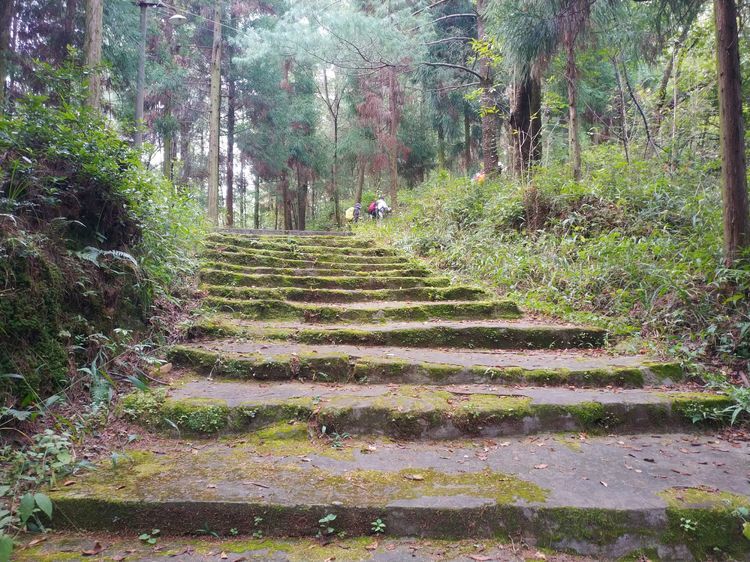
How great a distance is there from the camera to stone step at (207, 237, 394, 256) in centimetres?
641

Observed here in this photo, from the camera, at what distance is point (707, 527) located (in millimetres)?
1900

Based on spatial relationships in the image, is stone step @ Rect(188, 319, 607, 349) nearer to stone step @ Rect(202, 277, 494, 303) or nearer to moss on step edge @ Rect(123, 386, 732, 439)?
stone step @ Rect(202, 277, 494, 303)

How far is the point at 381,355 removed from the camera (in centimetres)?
362

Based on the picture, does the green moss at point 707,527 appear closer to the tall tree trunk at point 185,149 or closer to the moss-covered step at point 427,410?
the moss-covered step at point 427,410

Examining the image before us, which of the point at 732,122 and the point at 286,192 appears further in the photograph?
the point at 286,192

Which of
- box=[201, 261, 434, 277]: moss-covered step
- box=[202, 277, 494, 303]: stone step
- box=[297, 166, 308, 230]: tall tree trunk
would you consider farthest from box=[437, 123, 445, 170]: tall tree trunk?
box=[202, 277, 494, 303]: stone step

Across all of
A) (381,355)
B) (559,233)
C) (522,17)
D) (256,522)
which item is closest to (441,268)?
(559,233)

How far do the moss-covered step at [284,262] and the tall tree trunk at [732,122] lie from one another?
3.78 m

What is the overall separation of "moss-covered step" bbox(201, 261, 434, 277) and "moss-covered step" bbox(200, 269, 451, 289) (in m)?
0.18

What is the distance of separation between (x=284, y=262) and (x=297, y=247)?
814 mm

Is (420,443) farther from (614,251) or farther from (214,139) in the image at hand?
(214,139)

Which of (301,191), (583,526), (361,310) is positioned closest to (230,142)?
(301,191)

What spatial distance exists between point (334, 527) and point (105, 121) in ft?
12.1

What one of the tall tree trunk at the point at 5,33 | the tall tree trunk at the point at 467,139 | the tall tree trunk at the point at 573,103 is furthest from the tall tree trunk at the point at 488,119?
the tall tree trunk at the point at 5,33
